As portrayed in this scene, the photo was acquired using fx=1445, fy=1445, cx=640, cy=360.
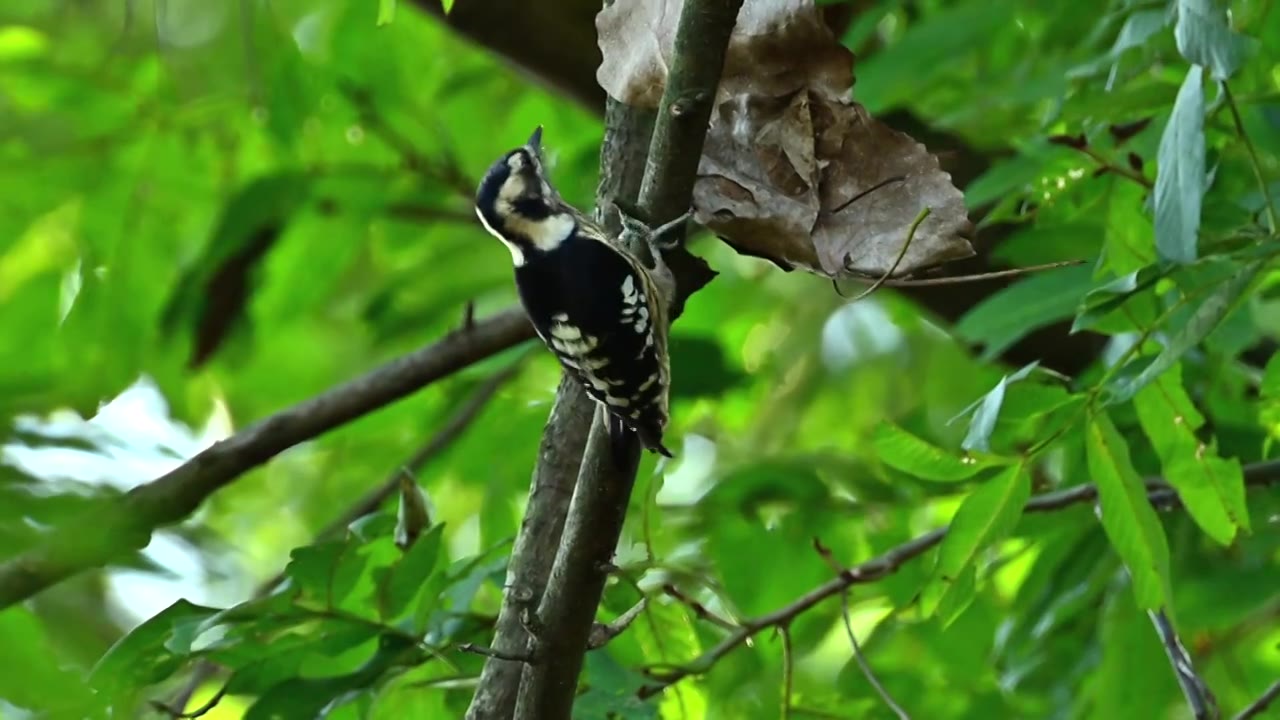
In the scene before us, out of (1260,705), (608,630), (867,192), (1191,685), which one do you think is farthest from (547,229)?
(1260,705)

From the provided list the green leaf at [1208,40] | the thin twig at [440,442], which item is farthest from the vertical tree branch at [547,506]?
the thin twig at [440,442]

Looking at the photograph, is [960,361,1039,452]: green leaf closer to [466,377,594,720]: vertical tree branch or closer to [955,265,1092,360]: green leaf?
[466,377,594,720]: vertical tree branch

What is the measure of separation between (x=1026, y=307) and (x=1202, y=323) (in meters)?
0.75

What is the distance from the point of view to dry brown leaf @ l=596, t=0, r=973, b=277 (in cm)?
178

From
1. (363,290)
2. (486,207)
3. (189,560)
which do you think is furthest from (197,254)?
(189,560)

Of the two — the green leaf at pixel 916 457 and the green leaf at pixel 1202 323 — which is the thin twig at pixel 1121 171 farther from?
the green leaf at pixel 916 457

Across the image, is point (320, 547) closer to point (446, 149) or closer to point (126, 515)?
point (126, 515)

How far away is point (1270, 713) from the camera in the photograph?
7.68 ft

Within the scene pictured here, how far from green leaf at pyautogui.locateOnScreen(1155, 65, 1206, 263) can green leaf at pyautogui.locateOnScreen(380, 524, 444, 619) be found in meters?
1.02

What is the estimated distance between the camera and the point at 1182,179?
5.73ft

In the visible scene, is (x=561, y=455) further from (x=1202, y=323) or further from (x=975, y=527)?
(x=1202, y=323)

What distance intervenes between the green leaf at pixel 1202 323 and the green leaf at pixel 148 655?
1247mm

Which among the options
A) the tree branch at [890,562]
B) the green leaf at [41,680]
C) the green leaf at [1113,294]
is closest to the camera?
the green leaf at [41,680]

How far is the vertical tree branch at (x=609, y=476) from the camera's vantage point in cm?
159
